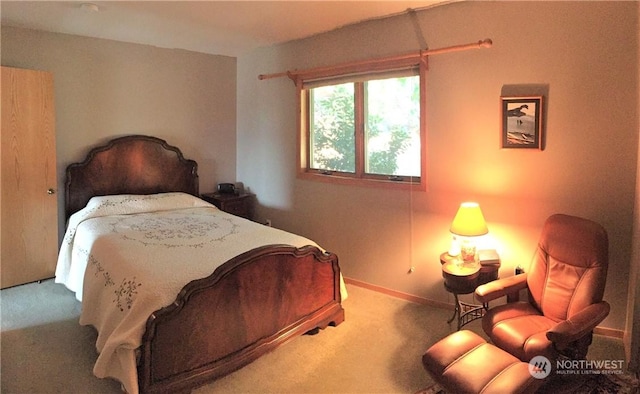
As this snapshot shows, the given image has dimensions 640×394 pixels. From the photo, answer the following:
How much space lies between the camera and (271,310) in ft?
8.48

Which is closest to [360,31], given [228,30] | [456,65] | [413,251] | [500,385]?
[456,65]

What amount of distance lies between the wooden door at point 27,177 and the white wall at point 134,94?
0.58ft

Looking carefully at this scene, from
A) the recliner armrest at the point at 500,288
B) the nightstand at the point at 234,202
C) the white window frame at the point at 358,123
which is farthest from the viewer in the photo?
the nightstand at the point at 234,202

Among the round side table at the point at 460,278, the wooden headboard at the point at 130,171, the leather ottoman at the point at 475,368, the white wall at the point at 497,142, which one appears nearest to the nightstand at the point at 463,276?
the round side table at the point at 460,278

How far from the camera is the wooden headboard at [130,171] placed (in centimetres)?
396

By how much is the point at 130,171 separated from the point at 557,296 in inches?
150

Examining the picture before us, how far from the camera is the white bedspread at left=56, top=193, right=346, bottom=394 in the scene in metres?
2.15

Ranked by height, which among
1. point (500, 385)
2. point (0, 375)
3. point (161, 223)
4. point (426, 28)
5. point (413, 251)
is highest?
point (426, 28)

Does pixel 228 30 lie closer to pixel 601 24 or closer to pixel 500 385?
pixel 601 24

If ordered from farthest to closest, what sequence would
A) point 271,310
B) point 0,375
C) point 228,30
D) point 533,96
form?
point 228,30
point 533,96
point 271,310
point 0,375

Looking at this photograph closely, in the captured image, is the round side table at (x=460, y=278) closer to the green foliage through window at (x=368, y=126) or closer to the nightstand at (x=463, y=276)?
the nightstand at (x=463, y=276)

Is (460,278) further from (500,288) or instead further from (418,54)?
(418,54)

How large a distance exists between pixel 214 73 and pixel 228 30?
42.6 inches

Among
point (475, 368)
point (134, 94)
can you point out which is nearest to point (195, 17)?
point (134, 94)
